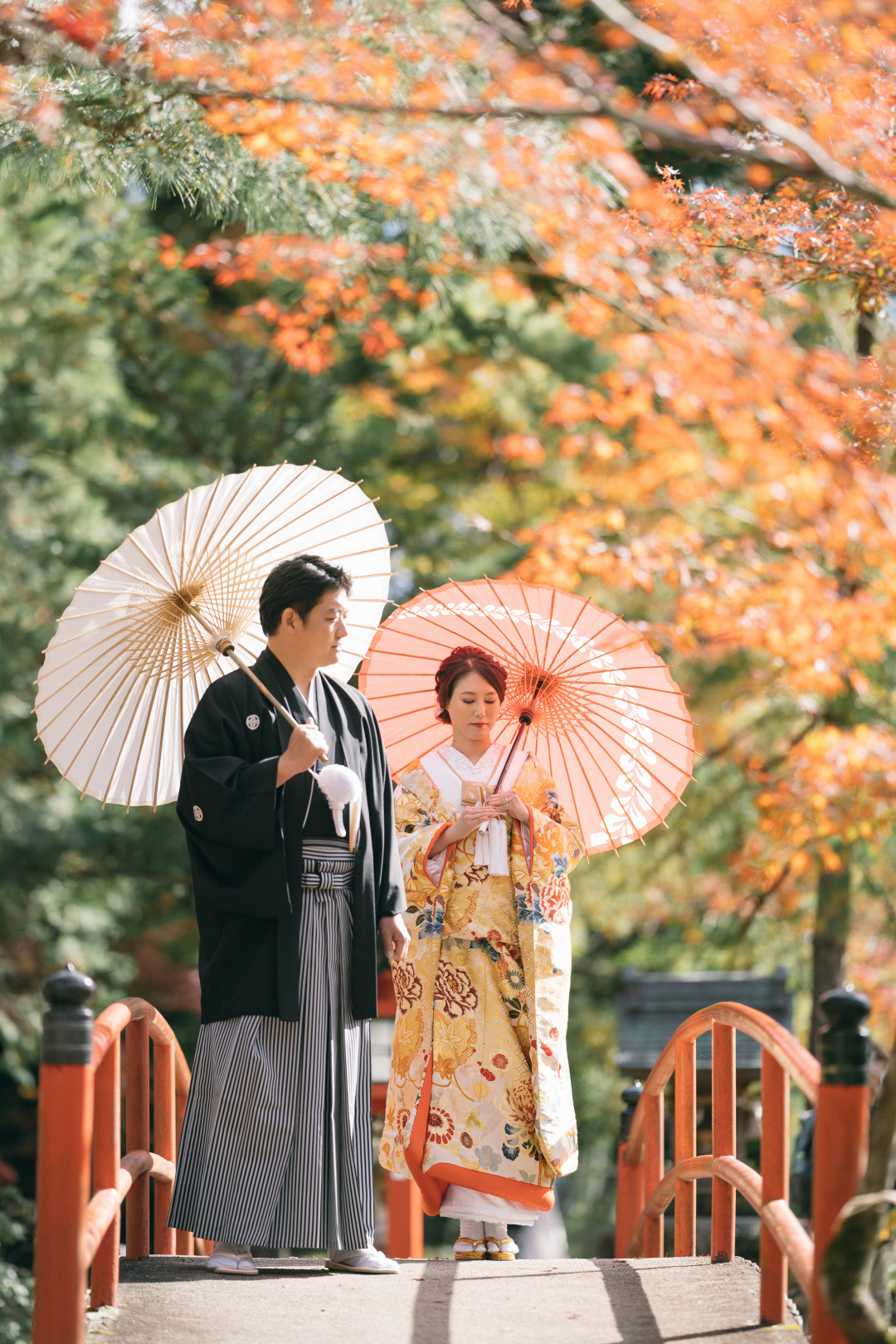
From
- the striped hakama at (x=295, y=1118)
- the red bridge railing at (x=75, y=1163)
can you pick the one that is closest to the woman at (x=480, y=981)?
the striped hakama at (x=295, y=1118)

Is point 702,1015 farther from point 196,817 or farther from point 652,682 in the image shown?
point 196,817

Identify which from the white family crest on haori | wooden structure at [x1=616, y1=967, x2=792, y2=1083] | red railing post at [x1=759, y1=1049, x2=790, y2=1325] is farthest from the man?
wooden structure at [x1=616, y1=967, x2=792, y2=1083]

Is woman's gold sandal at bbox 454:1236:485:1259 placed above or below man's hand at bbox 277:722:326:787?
below

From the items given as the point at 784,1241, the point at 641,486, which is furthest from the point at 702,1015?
the point at 641,486

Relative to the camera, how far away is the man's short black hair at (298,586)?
3996 mm

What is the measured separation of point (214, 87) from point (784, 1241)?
171 inches

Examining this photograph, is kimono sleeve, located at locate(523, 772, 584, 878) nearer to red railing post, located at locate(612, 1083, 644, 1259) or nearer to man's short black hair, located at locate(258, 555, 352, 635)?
man's short black hair, located at locate(258, 555, 352, 635)

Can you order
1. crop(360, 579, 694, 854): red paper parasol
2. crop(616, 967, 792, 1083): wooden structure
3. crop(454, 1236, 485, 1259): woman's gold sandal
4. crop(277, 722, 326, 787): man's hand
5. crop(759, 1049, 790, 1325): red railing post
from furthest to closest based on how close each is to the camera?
crop(616, 967, 792, 1083): wooden structure, crop(360, 579, 694, 854): red paper parasol, crop(454, 1236, 485, 1259): woman's gold sandal, crop(277, 722, 326, 787): man's hand, crop(759, 1049, 790, 1325): red railing post

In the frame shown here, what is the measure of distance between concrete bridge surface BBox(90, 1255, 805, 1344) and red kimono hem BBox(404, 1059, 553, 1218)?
27cm

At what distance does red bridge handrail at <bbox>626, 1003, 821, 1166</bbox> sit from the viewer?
2896mm

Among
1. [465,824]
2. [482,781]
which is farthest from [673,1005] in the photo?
[465,824]

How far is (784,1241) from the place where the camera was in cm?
304

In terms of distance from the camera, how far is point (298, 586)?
399cm

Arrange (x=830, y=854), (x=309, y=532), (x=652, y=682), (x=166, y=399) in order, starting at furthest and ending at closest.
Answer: (x=166, y=399), (x=830, y=854), (x=652, y=682), (x=309, y=532)
